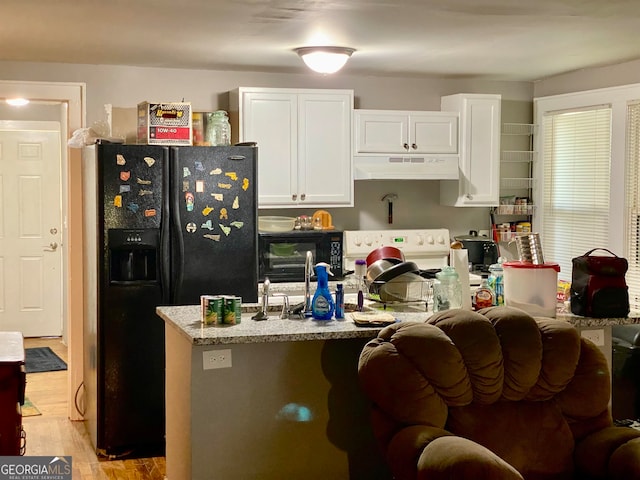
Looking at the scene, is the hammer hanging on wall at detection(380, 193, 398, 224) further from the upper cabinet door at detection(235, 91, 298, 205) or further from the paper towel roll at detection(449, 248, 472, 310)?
the paper towel roll at detection(449, 248, 472, 310)

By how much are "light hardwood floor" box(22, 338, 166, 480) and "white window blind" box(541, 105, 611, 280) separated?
338 centimetres

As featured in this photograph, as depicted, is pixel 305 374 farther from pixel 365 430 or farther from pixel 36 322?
pixel 36 322

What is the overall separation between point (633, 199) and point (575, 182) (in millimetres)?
612

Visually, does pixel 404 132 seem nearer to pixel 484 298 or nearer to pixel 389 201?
pixel 389 201

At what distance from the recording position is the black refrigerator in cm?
471

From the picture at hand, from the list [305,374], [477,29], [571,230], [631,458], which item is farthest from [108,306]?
[571,230]

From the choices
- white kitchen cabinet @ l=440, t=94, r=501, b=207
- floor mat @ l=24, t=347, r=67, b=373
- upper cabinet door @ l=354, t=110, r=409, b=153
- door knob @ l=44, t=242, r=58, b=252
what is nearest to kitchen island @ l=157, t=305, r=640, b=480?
upper cabinet door @ l=354, t=110, r=409, b=153

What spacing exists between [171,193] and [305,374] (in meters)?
1.63

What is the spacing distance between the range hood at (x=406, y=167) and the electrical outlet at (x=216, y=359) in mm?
2621

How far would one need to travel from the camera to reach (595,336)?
3855 mm

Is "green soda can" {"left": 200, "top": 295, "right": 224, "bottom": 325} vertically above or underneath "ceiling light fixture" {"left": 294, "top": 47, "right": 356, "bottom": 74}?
underneath

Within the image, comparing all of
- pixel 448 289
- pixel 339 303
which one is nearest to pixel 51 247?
pixel 339 303

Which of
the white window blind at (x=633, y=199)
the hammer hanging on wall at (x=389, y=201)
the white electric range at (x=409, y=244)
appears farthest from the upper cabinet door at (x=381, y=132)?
the white window blind at (x=633, y=199)

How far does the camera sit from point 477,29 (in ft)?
14.1
